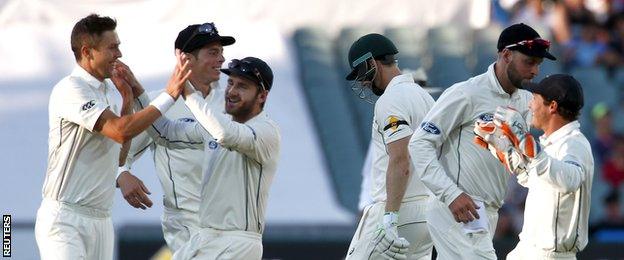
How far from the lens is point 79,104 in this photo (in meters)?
8.23

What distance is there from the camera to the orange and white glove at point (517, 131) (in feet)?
24.7

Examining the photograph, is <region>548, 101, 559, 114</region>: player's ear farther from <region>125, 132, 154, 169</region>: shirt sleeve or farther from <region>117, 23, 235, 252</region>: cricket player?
<region>125, 132, 154, 169</region>: shirt sleeve

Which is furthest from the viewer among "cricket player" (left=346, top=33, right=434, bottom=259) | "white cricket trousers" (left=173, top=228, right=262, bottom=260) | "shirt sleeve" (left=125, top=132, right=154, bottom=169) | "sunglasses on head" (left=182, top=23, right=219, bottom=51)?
"shirt sleeve" (left=125, top=132, right=154, bottom=169)

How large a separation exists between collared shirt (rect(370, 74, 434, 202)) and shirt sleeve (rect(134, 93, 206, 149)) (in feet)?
3.68

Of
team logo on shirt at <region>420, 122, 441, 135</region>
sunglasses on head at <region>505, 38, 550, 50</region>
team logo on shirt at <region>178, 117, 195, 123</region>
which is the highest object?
sunglasses on head at <region>505, 38, 550, 50</region>

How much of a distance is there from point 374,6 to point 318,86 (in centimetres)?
134

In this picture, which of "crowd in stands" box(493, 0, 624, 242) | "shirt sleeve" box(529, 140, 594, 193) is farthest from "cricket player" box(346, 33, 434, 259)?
"crowd in stands" box(493, 0, 624, 242)

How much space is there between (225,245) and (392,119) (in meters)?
1.10

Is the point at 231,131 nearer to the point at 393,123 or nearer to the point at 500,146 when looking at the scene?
the point at 393,123

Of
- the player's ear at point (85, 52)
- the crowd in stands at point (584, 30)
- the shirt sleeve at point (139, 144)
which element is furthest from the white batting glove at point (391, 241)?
the crowd in stands at point (584, 30)

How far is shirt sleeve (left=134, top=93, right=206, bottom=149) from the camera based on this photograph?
9250 mm

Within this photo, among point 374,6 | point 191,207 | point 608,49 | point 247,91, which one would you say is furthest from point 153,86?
point 247,91

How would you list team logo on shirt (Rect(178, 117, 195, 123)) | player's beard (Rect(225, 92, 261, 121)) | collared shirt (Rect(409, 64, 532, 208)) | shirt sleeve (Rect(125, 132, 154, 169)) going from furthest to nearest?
shirt sleeve (Rect(125, 132, 154, 169)) → team logo on shirt (Rect(178, 117, 195, 123)) → player's beard (Rect(225, 92, 261, 121)) → collared shirt (Rect(409, 64, 532, 208))

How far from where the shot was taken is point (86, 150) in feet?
27.4
